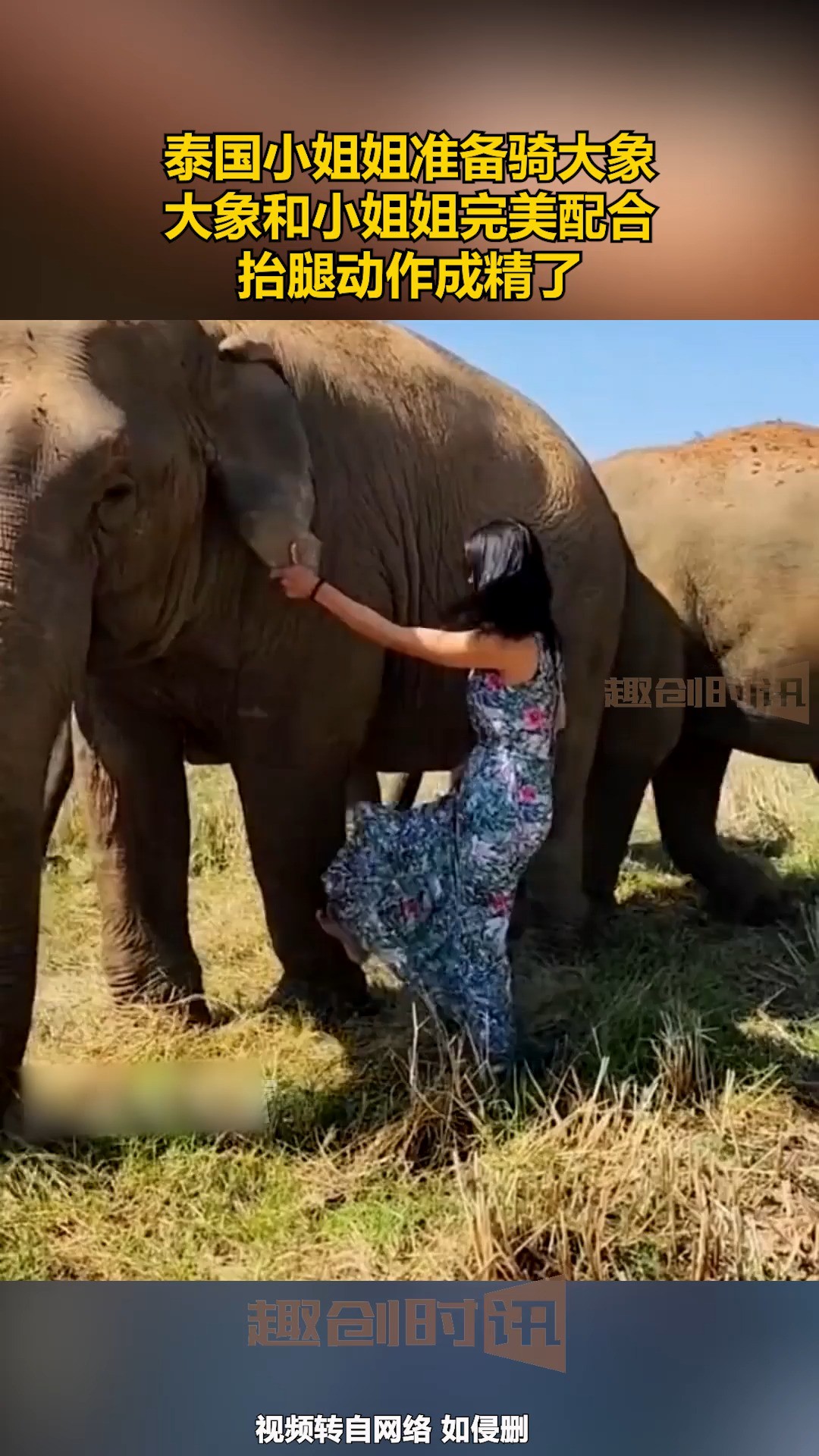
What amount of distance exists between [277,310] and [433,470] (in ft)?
1.99

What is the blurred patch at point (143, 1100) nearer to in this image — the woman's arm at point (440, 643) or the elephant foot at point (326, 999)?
the elephant foot at point (326, 999)

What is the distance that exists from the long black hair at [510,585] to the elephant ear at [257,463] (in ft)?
1.09

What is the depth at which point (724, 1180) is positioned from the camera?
2863 mm

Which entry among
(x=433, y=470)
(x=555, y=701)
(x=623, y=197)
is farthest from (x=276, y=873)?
(x=623, y=197)

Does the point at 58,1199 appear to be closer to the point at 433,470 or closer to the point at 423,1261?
the point at 423,1261

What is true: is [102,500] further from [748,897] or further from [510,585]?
[748,897]

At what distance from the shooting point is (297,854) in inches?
124

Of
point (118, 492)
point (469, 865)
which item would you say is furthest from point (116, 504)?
point (469, 865)

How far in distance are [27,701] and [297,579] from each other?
1.96 feet

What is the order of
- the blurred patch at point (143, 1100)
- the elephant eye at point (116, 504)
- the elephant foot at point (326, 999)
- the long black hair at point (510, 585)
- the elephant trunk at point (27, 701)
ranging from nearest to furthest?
the elephant trunk at point (27, 701)
the elephant eye at point (116, 504)
the long black hair at point (510, 585)
the blurred patch at point (143, 1100)
the elephant foot at point (326, 999)

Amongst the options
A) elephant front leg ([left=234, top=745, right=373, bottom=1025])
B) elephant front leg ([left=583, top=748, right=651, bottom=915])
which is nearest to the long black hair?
elephant front leg ([left=234, top=745, right=373, bottom=1025])

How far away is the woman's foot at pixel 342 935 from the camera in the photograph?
121 inches

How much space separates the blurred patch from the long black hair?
3.29 ft
